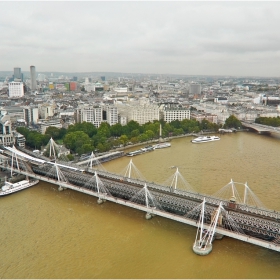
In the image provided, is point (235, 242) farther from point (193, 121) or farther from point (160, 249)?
point (193, 121)

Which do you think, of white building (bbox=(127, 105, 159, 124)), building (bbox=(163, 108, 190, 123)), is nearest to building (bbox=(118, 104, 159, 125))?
white building (bbox=(127, 105, 159, 124))

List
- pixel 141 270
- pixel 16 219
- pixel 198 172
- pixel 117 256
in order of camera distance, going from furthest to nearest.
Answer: pixel 198 172
pixel 16 219
pixel 117 256
pixel 141 270

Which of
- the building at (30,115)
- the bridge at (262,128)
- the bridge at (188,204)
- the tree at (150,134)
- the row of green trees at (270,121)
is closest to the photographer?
the bridge at (188,204)

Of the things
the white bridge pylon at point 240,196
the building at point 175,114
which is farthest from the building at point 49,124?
the white bridge pylon at point 240,196

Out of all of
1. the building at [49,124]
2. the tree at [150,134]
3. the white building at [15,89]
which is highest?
the white building at [15,89]

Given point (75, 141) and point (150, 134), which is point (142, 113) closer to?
point (150, 134)

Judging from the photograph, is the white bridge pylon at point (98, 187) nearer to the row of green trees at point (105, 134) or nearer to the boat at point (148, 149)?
the row of green trees at point (105, 134)

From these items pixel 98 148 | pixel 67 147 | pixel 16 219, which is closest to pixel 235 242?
pixel 16 219
